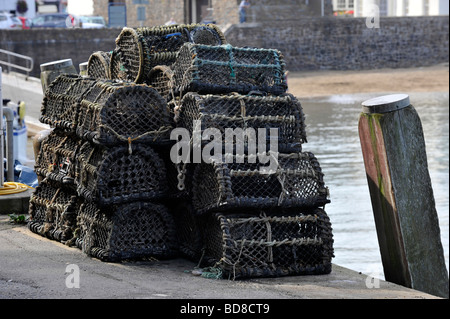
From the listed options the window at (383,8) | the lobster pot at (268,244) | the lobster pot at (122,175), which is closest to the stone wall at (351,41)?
the window at (383,8)

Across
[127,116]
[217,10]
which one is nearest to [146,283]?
[127,116]

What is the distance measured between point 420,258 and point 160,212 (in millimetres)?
1647

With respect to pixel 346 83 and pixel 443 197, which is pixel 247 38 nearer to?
pixel 346 83

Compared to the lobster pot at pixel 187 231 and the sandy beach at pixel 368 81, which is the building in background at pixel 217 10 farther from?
the lobster pot at pixel 187 231

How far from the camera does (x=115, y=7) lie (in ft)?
146

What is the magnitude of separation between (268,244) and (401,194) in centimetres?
106

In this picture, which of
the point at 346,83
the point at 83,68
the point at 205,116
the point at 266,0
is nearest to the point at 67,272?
the point at 205,116

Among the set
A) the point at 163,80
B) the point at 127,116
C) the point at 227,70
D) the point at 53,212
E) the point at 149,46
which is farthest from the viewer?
the point at 149,46

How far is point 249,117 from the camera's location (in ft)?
17.7

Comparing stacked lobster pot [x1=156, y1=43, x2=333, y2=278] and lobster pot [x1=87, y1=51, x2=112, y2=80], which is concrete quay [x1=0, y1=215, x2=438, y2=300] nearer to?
stacked lobster pot [x1=156, y1=43, x2=333, y2=278]

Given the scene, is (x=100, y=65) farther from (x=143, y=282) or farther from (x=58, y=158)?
(x=143, y=282)

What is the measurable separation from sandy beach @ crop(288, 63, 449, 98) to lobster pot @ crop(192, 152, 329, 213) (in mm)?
27088

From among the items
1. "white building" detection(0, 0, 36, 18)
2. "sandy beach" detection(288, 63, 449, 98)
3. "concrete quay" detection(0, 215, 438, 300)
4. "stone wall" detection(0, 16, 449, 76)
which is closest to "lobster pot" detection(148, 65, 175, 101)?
"concrete quay" detection(0, 215, 438, 300)

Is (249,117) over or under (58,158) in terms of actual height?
over
